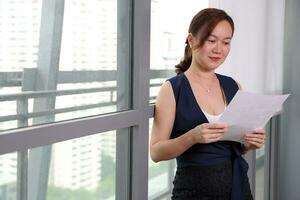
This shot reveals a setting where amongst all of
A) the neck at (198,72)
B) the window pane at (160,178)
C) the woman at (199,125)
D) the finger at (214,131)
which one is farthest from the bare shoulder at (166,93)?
the window pane at (160,178)

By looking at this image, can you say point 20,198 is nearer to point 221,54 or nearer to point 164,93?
point 164,93

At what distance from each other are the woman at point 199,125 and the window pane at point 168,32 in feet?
1.09

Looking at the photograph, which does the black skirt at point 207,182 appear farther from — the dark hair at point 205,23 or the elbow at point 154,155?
the dark hair at point 205,23

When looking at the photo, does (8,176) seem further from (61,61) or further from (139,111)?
(139,111)

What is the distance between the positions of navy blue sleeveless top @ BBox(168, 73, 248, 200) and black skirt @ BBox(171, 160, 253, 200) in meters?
0.02

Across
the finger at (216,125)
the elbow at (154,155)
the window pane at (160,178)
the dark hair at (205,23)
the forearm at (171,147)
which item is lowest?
the window pane at (160,178)

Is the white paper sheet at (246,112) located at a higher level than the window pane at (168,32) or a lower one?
lower

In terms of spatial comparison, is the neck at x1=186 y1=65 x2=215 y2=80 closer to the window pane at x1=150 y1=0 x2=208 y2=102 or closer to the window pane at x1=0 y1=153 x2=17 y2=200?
the window pane at x1=150 y1=0 x2=208 y2=102

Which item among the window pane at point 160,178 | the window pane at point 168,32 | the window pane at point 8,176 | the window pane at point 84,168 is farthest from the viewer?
the window pane at point 160,178

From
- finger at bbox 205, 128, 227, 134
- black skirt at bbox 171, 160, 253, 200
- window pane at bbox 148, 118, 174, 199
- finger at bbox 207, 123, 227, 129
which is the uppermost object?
finger at bbox 207, 123, 227, 129

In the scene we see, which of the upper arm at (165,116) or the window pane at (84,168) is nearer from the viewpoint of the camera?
the window pane at (84,168)

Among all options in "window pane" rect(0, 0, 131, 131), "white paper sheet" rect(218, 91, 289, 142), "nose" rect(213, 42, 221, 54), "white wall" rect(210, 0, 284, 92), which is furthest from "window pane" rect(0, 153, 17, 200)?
"white wall" rect(210, 0, 284, 92)

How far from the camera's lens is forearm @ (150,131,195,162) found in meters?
1.41

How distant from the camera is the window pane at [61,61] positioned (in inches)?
43.7
